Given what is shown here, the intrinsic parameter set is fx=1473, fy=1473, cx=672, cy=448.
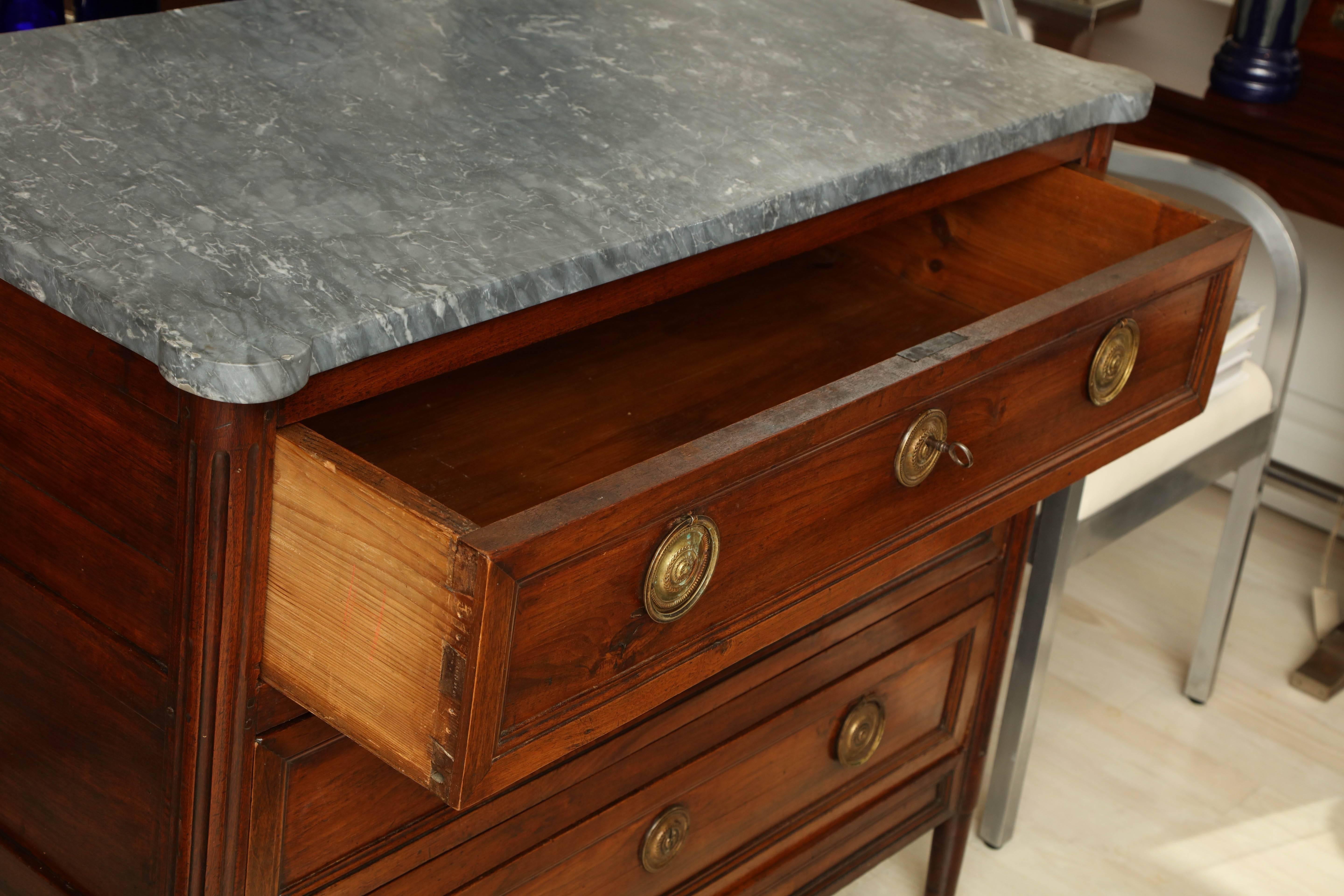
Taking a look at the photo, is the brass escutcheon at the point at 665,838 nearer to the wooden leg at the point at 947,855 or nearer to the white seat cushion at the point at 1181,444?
the wooden leg at the point at 947,855

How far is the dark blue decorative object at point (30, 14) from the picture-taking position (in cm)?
107

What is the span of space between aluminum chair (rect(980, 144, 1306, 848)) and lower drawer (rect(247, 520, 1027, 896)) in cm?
26

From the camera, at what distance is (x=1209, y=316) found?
1.08 m

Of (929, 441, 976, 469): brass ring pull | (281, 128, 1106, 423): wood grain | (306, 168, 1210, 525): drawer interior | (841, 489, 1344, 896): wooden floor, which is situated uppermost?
(281, 128, 1106, 423): wood grain

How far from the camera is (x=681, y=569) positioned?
742 mm

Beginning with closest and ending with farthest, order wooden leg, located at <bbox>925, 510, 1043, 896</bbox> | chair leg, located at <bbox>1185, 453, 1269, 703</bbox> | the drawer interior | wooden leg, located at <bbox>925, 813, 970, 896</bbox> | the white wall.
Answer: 1. the drawer interior
2. wooden leg, located at <bbox>925, 510, 1043, 896</bbox>
3. wooden leg, located at <bbox>925, 813, 970, 896</bbox>
4. chair leg, located at <bbox>1185, 453, 1269, 703</bbox>
5. the white wall

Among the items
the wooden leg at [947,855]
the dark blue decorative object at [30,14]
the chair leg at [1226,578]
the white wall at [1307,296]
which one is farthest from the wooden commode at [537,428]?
the white wall at [1307,296]

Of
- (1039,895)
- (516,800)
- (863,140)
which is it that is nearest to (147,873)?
(516,800)

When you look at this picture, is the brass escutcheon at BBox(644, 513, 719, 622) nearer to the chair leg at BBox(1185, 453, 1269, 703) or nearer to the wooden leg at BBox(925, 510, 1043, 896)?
the wooden leg at BBox(925, 510, 1043, 896)

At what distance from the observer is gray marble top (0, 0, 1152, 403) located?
69cm

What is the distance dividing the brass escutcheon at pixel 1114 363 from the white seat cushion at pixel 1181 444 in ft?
1.51

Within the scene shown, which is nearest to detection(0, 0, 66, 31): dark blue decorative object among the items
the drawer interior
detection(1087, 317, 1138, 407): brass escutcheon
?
the drawer interior

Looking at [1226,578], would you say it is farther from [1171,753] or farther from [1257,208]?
[1257,208]

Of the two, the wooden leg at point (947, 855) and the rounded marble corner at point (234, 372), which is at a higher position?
the rounded marble corner at point (234, 372)
